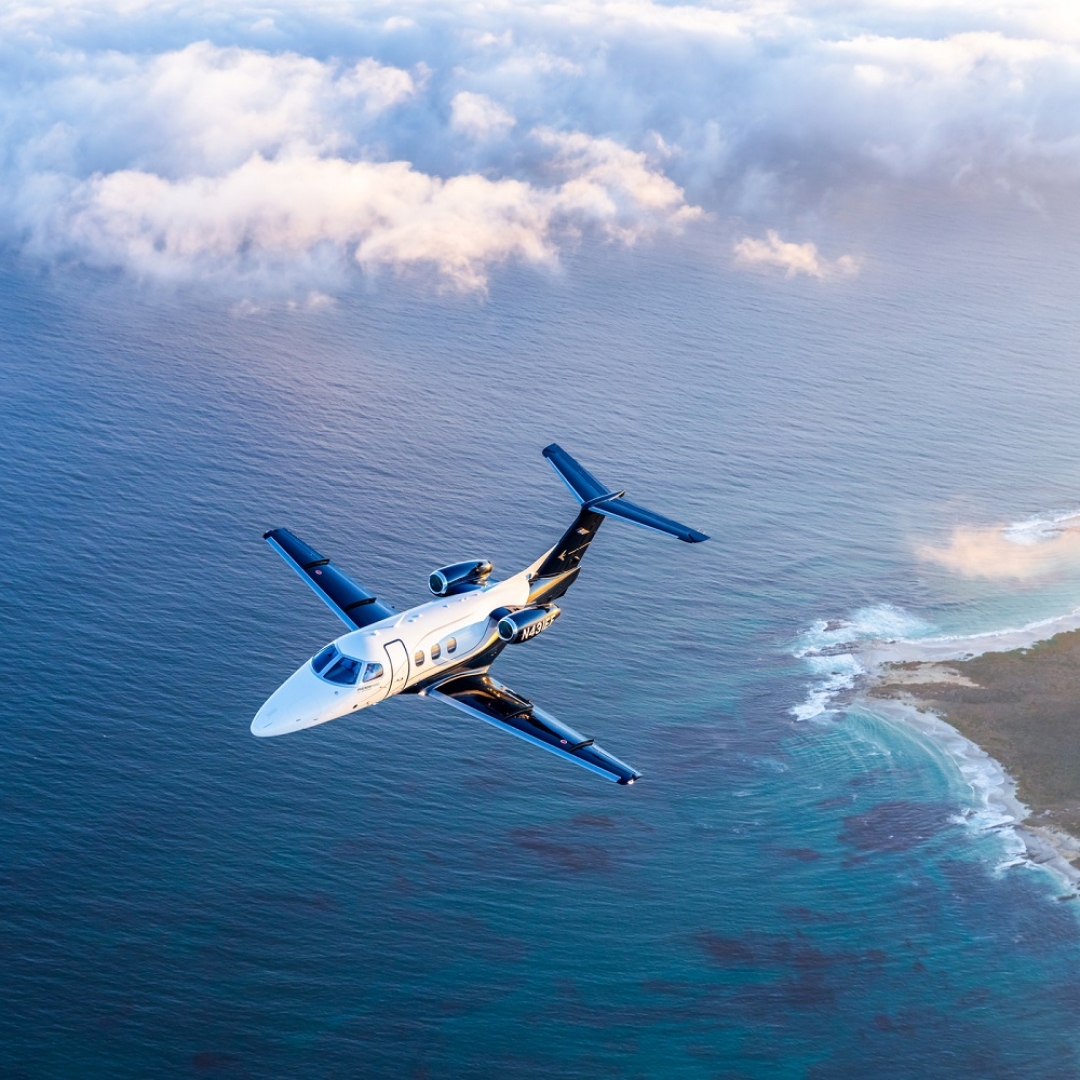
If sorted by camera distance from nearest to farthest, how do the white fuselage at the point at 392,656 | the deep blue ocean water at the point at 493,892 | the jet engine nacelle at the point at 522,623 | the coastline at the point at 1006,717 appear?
the white fuselage at the point at 392,656
the jet engine nacelle at the point at 522,623
the deep blue ocean water at the point at 493,892
the coastline at the point at 1006,717

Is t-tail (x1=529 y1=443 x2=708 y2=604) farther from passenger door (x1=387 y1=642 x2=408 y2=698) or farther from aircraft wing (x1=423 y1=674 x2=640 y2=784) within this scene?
passenger door (x1=387 y1=642 x2=408 y2=698)

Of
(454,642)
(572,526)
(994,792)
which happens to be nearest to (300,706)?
(454,642)

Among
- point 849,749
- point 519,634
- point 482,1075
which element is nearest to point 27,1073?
point 482,1075

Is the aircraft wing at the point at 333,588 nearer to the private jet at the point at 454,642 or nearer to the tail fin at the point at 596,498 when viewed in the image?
the private jet at the point at 454,642

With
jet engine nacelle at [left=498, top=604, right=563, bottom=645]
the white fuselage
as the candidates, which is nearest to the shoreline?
jet engine nacelle at [left=498, top=604, right=563, bottom=645]

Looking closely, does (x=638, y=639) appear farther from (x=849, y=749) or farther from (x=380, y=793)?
(x=380, y=793)

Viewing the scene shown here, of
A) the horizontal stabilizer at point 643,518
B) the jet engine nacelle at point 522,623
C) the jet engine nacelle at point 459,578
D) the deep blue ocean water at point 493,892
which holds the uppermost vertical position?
the horizontal stabilizer at point 643,518

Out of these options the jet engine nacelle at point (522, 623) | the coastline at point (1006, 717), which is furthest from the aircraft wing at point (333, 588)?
the coastline at point (1006, 717)

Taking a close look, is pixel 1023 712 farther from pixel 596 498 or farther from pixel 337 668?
pixel 337 668
